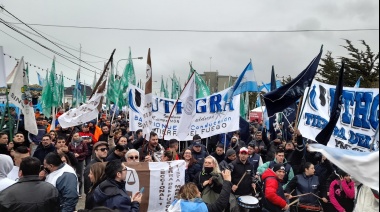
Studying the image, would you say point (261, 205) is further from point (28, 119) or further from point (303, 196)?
point (28, 119)

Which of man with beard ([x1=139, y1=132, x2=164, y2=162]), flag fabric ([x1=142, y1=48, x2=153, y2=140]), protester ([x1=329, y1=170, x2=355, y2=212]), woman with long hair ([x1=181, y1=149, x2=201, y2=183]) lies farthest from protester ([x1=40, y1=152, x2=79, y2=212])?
protester ([x1=329, y1=170, x2=355, y2=212])

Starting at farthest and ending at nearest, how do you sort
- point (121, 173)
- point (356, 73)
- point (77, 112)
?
point (356, 73) < point (77, 112) < point (121, 173)

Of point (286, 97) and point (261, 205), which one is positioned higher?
point (286, 97)

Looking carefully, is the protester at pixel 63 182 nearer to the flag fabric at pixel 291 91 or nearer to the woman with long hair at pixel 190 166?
the woman with long hair at pixel 190 166

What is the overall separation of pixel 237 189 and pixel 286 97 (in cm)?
185

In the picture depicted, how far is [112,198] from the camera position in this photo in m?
4.21

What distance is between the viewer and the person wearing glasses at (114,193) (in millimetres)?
4184

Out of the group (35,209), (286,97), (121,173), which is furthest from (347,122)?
(35,209)

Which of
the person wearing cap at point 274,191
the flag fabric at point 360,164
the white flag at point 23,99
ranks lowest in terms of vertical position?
the person wearing cap at point 274,191

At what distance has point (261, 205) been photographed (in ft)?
23.6

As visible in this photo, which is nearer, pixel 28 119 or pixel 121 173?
pixel 121 173

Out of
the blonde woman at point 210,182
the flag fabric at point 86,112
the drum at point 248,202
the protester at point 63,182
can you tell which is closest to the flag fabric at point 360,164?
the protester at point 63,182

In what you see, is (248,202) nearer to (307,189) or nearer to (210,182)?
(307,189)

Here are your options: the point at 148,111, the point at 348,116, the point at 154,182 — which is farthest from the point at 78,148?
the point at 348,116
